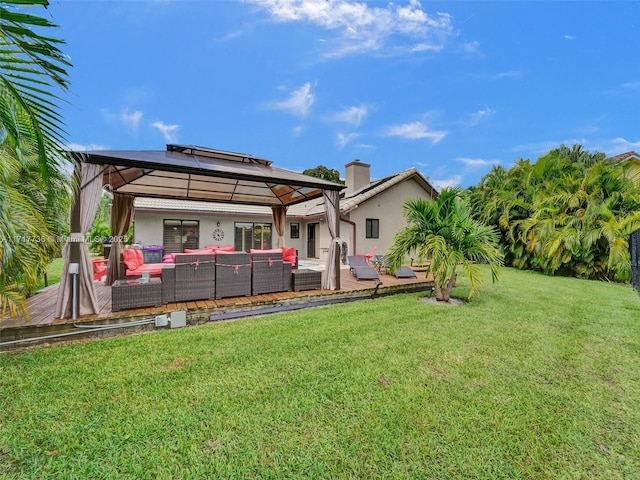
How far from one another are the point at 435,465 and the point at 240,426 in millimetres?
1641

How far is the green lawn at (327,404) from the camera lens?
6.91 ft

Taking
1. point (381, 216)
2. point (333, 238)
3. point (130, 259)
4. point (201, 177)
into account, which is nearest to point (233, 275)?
point (333, 238)

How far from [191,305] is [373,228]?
11.6 metres

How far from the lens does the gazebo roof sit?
5.21 metres

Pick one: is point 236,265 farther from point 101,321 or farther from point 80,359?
point 80,359

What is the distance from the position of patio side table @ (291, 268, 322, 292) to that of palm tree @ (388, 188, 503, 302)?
1.93 meters

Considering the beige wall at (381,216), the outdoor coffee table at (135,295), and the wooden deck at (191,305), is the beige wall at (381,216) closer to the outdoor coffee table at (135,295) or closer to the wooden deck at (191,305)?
the wooden deck at (191,305)

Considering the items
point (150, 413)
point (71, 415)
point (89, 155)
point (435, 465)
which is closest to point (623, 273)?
point (435, 465)

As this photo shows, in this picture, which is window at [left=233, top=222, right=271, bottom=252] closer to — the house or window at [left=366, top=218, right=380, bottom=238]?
the house

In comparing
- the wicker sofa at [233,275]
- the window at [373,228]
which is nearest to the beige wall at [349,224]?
the window at [373,228]

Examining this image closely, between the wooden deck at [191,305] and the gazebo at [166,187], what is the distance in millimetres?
295

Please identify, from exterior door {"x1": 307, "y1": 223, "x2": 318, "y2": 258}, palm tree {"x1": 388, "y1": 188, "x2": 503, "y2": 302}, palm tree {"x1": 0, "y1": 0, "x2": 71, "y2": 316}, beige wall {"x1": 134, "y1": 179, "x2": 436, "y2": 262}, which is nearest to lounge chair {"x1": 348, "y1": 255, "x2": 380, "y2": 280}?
palm tree {"x1": 388, "y1": 188, "x2": 503, "y2": 302}

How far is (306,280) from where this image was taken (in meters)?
6.83

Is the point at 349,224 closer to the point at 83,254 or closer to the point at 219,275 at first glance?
the point at 219,275
